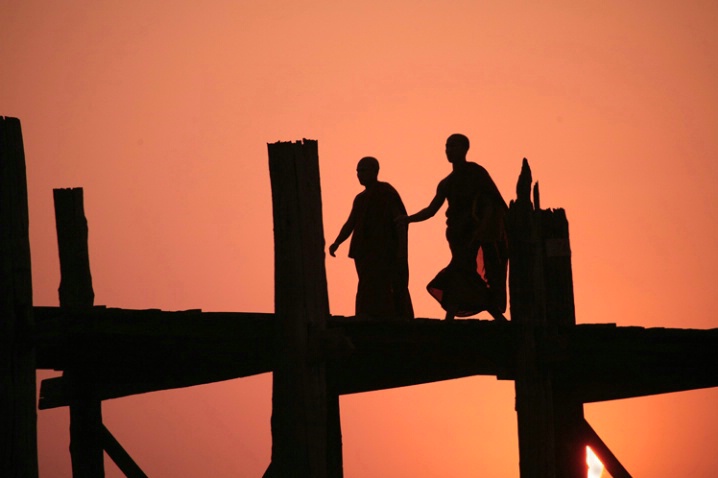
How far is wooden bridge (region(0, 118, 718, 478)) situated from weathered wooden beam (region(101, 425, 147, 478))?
0.01 metres

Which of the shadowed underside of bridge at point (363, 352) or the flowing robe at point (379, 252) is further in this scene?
the flowing robe at point (379, 252)

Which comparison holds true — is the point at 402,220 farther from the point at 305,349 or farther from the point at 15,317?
the point at 15,317

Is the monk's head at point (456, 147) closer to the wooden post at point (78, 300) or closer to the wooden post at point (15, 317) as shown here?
the wooden post at point (78, 300)

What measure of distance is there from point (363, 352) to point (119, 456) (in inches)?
117

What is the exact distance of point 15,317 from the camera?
368 inches

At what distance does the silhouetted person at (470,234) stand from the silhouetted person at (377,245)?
10.1 inches

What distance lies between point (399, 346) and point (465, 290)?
160 centimetres

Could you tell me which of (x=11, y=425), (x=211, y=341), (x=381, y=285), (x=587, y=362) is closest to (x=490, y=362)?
(x=587, y=362)

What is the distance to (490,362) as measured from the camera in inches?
471

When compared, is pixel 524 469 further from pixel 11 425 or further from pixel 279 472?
pixel 11 425

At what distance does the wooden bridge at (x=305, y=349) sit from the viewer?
30.4 ft

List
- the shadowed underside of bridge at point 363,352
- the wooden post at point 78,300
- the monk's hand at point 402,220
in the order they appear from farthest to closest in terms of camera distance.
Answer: the wooden post at point 78,300 < the monk's hand at point 402,220 < the shadowed underside of bridge at point 363,352

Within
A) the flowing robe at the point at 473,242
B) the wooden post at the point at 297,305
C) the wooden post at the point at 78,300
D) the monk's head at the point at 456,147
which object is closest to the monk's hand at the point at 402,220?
the flowing robe at the point at 473,242

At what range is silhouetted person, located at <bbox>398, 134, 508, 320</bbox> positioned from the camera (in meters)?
12.7
